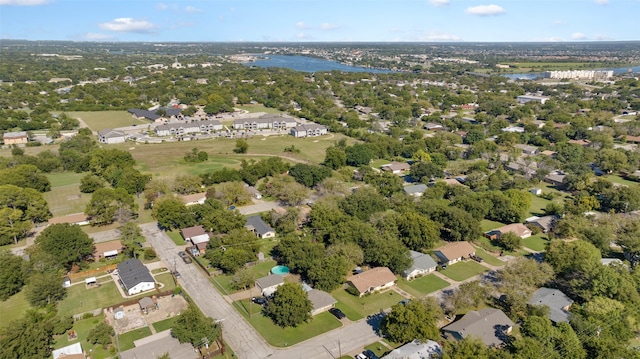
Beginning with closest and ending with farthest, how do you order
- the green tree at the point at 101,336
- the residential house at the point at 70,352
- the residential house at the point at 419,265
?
the residential house at the point at 70,352 → the green tree at the point at 101,336 → the residential house at the point at 419,265

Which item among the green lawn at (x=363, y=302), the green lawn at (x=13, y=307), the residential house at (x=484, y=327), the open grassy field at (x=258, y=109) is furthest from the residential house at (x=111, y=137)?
the residential house at (x=484, y=327)

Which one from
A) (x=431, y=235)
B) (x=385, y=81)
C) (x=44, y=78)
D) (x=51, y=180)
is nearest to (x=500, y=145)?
(x=431, y=235)

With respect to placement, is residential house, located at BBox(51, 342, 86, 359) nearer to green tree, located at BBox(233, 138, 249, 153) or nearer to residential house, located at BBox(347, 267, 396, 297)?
residential house, located at BBox(347, 267, 396, 297)

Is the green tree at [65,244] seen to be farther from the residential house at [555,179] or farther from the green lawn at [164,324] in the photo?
the residential house at [555,179]

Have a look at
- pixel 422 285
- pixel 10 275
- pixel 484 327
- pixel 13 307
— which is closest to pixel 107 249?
pixel 10 275

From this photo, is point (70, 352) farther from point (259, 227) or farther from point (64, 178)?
point (64, 178)

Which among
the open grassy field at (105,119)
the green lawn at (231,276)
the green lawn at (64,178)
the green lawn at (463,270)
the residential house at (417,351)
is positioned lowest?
the green lawn at (231,276)

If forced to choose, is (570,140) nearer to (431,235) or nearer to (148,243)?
(431,235)
